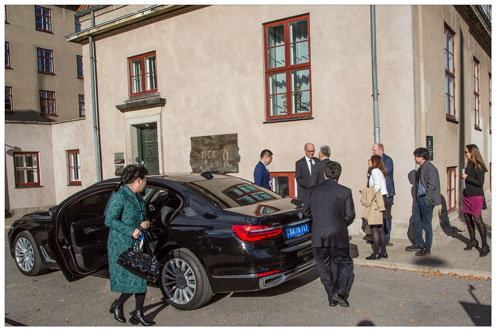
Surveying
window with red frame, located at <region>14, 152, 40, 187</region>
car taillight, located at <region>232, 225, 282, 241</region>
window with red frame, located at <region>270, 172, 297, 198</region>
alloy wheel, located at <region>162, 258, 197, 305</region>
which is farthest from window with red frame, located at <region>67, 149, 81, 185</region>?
car taillight, located at <region>232, 225, 282, 241</region>

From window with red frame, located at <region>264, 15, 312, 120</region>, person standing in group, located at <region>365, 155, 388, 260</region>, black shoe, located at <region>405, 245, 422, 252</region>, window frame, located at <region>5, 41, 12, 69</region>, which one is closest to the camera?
person standing in group, located at <region>365, 155, 388, 260</region>

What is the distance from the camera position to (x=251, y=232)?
15.0 ft

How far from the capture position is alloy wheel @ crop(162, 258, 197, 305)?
4852mm

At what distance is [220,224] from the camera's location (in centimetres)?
473

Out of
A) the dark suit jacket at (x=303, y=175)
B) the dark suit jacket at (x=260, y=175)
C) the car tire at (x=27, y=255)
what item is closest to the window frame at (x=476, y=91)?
the dark suit jacket at (x=303, y=175)

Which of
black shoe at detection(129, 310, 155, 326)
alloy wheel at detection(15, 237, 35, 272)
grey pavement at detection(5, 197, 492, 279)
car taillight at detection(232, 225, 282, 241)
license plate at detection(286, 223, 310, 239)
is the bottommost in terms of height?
grey pavement at detection(5, 197, 492, 279)

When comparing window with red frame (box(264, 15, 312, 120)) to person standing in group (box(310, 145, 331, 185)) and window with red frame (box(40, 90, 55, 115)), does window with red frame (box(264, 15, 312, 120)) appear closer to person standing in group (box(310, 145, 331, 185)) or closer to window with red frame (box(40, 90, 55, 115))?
person standing in group (box(310, 145, 331, 185))

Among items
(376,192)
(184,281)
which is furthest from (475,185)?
(184,281)

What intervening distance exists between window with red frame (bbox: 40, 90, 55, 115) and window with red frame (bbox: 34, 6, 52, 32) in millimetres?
3725

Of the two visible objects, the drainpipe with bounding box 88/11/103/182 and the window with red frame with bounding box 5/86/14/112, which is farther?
the window with red frame with bounding box 5/86/14/112

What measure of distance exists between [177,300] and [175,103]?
7.99m

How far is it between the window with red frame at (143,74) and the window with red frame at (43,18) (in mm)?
15282

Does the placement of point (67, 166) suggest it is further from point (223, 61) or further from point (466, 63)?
point (466, 63)

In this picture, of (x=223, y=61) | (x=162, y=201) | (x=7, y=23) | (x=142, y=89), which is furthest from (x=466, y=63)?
(x=7, y=23)
